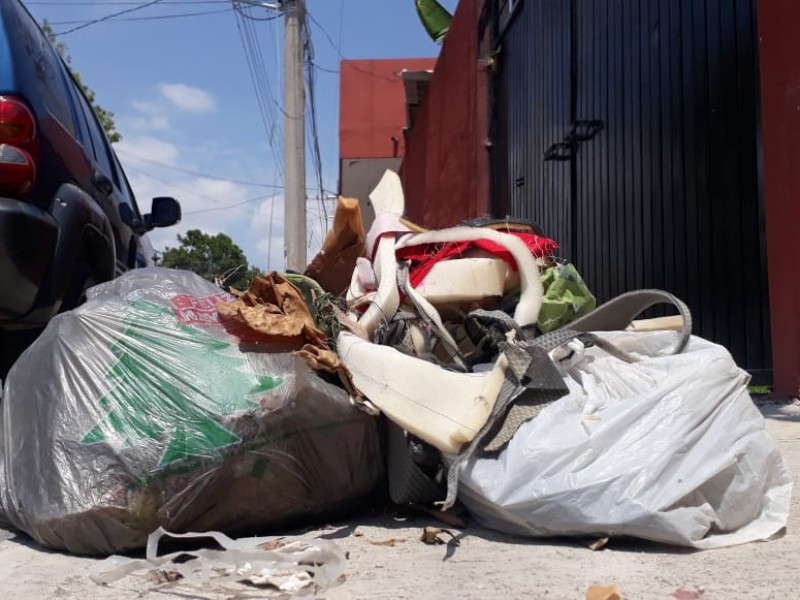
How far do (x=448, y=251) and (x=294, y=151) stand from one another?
705 centimetres

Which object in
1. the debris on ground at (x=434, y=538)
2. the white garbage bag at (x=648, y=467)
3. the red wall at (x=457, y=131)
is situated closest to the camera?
the white garbage bag at (x=648, y=467)

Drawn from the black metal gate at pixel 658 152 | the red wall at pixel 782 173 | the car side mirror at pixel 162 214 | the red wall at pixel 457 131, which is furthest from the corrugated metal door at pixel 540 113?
the car side mirror at pixel 162 214

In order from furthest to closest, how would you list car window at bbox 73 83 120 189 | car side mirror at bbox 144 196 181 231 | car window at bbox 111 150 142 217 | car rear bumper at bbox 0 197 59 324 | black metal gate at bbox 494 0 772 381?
1. car side mirror at bbox 144 196 181 231
2. car window at bbox 111 150 142 217
3. black metal gate at bbox 494 0 772 381
4. car window at bbox 73 83 120 189
5. car rear bumper at bbox 0 197 59 324

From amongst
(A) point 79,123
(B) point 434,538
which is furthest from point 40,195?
(B) point 434,538

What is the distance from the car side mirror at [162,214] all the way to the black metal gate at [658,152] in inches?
122

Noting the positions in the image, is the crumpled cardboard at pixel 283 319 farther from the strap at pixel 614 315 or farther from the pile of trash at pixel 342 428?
the strap at pixel 614 315

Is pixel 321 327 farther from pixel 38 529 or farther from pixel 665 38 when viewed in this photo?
pixel 665 38

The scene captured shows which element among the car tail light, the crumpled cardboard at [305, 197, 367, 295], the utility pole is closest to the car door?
the car tail light

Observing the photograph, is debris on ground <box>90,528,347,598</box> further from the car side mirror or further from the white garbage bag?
the car side mirror

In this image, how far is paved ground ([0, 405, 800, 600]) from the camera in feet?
5.81

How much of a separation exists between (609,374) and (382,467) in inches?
30.1

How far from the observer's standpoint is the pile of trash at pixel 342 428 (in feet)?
6.64

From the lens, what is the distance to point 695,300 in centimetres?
460

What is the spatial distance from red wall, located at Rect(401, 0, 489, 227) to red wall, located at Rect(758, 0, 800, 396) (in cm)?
582
